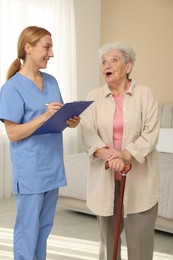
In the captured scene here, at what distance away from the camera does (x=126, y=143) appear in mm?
2355

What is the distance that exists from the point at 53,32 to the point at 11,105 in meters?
3.70

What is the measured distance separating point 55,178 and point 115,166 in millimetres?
370

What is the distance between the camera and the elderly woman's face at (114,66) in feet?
7.75

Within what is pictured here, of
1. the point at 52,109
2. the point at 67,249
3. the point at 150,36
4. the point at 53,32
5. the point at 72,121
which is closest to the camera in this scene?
the point at 52,109

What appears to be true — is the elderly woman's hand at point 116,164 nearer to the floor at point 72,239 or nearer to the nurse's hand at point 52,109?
the nurse's hand at point 52,109

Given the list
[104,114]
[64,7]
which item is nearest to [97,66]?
[64,7]

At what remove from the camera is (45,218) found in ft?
8.07

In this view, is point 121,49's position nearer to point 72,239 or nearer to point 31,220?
point 31,220

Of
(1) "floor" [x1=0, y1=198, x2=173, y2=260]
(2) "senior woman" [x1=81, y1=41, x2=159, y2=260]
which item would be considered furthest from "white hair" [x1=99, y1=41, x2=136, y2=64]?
(1) "floor" [x1=0, y1=198, x2=173, y2=260]

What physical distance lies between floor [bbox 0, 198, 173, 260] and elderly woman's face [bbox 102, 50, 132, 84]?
1.56 metres

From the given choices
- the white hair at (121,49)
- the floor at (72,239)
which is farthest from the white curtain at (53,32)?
the white hair at (121,49)

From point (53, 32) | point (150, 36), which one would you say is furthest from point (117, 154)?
point (150, 36)

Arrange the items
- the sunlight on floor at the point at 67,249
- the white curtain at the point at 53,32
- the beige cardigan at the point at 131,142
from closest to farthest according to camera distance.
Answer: the beige cardigan at the point at 131,142 → the sunlight on floor at the point at 67,249 → the white curtain at the point at 53,32

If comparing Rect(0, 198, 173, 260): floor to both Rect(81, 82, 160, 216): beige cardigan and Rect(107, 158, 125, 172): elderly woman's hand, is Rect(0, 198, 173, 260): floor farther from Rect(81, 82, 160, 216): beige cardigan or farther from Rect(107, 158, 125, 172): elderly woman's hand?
Rect(107, 158, 125, 172): elderly woman's hand
